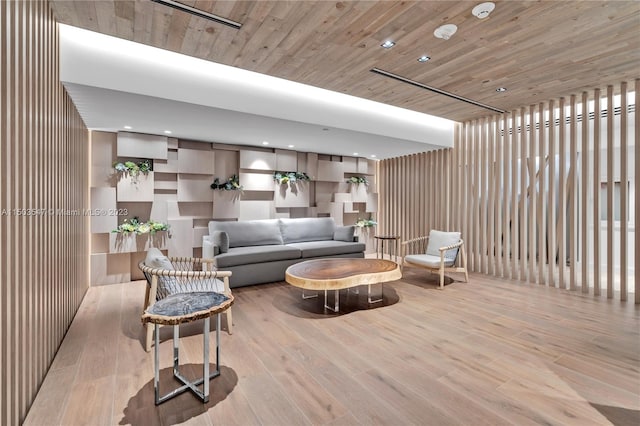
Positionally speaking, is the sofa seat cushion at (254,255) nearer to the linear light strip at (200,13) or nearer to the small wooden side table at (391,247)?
the small wooden side table at (391,247)

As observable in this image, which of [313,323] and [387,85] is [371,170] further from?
[313,323]

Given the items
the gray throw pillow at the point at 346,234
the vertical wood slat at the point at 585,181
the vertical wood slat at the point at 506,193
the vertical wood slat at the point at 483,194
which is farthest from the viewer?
the gray throw pillow at the point at 346,234

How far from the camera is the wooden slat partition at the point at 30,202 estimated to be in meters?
1.62

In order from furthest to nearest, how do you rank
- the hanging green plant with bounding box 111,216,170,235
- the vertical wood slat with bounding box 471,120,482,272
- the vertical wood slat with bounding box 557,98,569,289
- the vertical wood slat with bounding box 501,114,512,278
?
the vertical wood slat with bounding box 471,120,482,272 → the vertical wood slat with bounding box 501,114,512,278 → the hanging green plant with bounding box 111,216,170,235 → the vertical wood slat with bounding box 557,98,569,289

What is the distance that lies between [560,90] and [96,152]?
7087 millimetres

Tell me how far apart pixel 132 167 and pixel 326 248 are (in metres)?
3.54

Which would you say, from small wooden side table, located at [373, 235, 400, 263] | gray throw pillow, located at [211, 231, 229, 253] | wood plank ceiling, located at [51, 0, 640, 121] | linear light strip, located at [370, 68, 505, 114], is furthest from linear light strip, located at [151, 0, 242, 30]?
small wooden side table, located at [373, 235, 400, 263]

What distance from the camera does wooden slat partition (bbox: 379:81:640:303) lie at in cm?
432

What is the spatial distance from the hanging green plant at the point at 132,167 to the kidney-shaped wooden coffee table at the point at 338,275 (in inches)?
123

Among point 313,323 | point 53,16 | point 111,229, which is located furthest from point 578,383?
point 111,229

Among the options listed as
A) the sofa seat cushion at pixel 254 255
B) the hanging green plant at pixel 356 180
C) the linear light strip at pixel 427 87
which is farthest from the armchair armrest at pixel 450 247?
the hanging green plant at pixel 356 180

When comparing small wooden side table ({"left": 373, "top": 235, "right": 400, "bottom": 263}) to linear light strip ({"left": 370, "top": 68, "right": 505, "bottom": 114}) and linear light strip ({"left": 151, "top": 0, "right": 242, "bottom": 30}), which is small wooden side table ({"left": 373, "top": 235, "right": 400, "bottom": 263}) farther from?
linear light strip ({"left": 151, "top": 0, "right": 242, "bottom": 30})

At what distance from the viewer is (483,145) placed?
574 centimetres

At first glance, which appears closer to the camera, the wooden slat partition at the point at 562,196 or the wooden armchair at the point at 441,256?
the wooden slat partition at the point at 562,196
